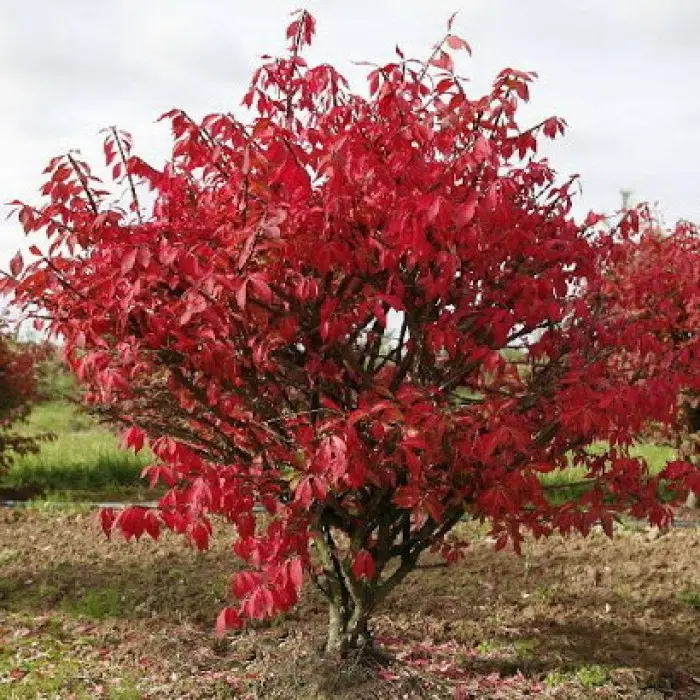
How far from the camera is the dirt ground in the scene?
4.29 metres

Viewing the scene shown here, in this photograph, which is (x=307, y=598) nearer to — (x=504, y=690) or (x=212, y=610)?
(x=212, y=610)

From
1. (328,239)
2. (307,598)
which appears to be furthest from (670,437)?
(328,239)

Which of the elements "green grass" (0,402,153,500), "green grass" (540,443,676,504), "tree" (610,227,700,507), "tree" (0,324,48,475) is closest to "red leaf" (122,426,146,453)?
"tree" (610,227,700,507)

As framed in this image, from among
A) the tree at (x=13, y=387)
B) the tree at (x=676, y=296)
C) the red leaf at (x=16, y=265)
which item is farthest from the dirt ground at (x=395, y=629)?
the tree at (x=13, y=387)

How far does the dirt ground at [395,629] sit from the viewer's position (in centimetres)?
429

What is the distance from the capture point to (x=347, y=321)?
3.54 metres

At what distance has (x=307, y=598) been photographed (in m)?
5.62

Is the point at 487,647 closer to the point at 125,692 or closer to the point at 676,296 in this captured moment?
the point at 125,692

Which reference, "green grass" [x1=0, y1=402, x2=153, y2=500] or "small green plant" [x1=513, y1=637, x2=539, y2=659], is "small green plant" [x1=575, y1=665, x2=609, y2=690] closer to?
"small green plant" [x1=513, y1=637, x2=539, y2=659]

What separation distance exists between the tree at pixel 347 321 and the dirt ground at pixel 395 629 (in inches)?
23.7

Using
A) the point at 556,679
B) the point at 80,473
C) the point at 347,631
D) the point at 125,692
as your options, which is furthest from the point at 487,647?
the point at 80,473

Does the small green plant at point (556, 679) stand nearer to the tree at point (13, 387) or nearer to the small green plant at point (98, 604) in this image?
the small green plant at point (98, 604)

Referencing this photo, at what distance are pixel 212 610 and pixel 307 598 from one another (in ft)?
1.85

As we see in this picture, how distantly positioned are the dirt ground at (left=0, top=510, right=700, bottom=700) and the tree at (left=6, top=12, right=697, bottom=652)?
0.60 meters
